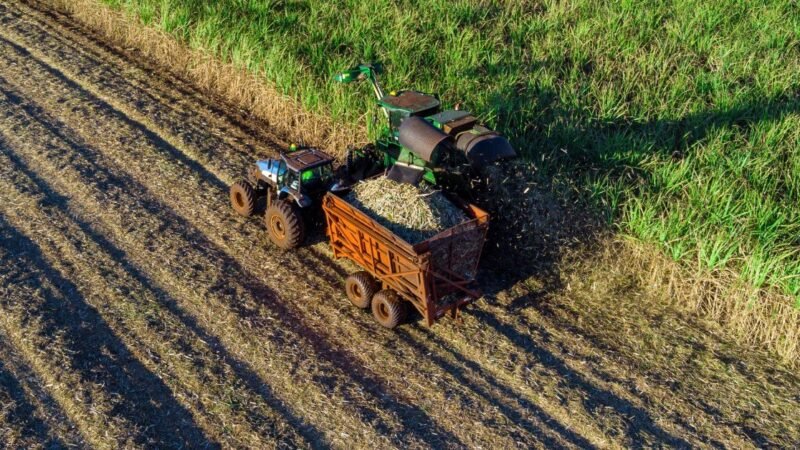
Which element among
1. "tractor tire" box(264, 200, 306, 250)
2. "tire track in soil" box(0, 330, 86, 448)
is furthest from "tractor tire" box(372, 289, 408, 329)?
"tire track in soil" box(0, 330, 86, 448)

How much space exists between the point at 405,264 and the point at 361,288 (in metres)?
0.80

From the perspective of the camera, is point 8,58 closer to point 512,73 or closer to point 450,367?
point 512,73

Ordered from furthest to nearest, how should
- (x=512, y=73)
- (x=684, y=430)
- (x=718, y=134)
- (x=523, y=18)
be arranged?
(x=523, y=18) < (x=512, y=73) < (x=718, y=134) < (x=684, y=430)

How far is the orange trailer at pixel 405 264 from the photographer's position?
716 centimetres

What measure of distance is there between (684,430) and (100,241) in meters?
6.47

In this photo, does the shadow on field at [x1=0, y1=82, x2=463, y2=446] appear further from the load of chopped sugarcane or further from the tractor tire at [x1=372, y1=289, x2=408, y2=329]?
the load of chopped sugarcane

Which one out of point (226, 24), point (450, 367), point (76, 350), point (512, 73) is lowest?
point (76, 350)

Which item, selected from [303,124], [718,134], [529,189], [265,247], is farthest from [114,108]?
[718,134]

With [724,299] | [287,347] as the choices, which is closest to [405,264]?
[287,347]

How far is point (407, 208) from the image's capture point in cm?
766

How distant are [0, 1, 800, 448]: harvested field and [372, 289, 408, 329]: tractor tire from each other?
0.16 meters

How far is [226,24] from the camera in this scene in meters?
12.2

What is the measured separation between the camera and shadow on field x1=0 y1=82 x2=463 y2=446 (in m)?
6.66

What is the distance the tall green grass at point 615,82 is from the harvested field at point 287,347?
3.15 ft
